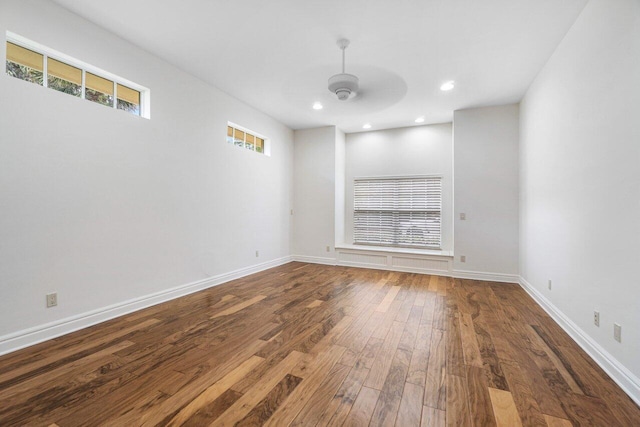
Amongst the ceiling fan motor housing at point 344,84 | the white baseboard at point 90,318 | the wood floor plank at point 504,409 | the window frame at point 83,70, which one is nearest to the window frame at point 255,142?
the window frame at point 83,70

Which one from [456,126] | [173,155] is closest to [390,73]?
[456,126]

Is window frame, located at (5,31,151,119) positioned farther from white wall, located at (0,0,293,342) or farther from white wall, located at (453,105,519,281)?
white wall, located at (453,105,519,281)

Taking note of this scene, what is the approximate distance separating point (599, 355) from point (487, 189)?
3.01 m

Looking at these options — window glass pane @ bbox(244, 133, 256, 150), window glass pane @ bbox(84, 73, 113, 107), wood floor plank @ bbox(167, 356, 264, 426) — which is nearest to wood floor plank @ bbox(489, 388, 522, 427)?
wood floor plank @ bbox(167, 356, 264, 426)

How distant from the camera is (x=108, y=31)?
276cm

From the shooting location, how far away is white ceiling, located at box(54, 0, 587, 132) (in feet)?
7.88

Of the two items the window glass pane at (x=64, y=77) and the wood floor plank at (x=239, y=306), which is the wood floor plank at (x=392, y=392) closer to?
the wood floor plank at (x=239, y=306)

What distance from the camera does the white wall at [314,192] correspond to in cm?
572

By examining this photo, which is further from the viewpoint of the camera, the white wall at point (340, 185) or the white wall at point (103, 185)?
the white wall at point (340, 185)

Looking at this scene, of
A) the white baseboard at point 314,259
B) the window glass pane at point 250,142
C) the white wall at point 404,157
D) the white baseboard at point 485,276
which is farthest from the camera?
the white baseboard at point 314,259

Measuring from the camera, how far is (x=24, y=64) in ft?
7.48

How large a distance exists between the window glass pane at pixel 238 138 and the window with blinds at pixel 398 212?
2.63 m

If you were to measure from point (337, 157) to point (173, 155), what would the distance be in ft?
10.7

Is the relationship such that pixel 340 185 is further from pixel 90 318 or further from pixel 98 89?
pixel 90 318
